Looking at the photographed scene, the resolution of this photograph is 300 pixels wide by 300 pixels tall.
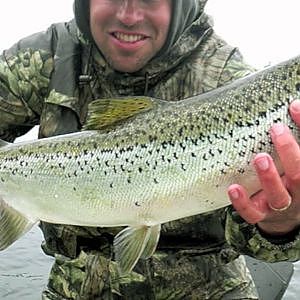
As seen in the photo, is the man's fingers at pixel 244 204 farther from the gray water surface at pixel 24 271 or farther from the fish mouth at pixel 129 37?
the gray water surface at pixel 24 271

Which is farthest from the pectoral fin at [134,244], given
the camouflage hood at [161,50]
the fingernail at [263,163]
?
the camouflage hood at [161,50]

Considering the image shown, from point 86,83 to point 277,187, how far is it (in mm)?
1433

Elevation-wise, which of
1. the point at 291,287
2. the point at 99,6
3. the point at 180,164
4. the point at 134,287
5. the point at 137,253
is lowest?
the point at 291,287

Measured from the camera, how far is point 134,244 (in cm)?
272

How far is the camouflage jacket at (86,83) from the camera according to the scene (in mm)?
3307

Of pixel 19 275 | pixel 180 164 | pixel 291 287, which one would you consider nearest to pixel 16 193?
pixel 180 164

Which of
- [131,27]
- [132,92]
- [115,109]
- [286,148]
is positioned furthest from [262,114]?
[132,92]

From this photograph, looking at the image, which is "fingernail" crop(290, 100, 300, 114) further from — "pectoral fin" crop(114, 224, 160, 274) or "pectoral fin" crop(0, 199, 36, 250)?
"pectoral fin" crop(0, 199, 36, 250)

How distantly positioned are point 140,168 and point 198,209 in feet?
1.01

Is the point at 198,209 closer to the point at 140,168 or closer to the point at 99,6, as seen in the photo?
the point at 140,168

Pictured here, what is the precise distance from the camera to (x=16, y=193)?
294 centimetres

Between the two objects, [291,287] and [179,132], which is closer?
[179,132]

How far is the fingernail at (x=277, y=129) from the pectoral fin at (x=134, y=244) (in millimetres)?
697

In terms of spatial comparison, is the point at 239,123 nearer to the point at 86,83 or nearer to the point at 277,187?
the point at 277,187
